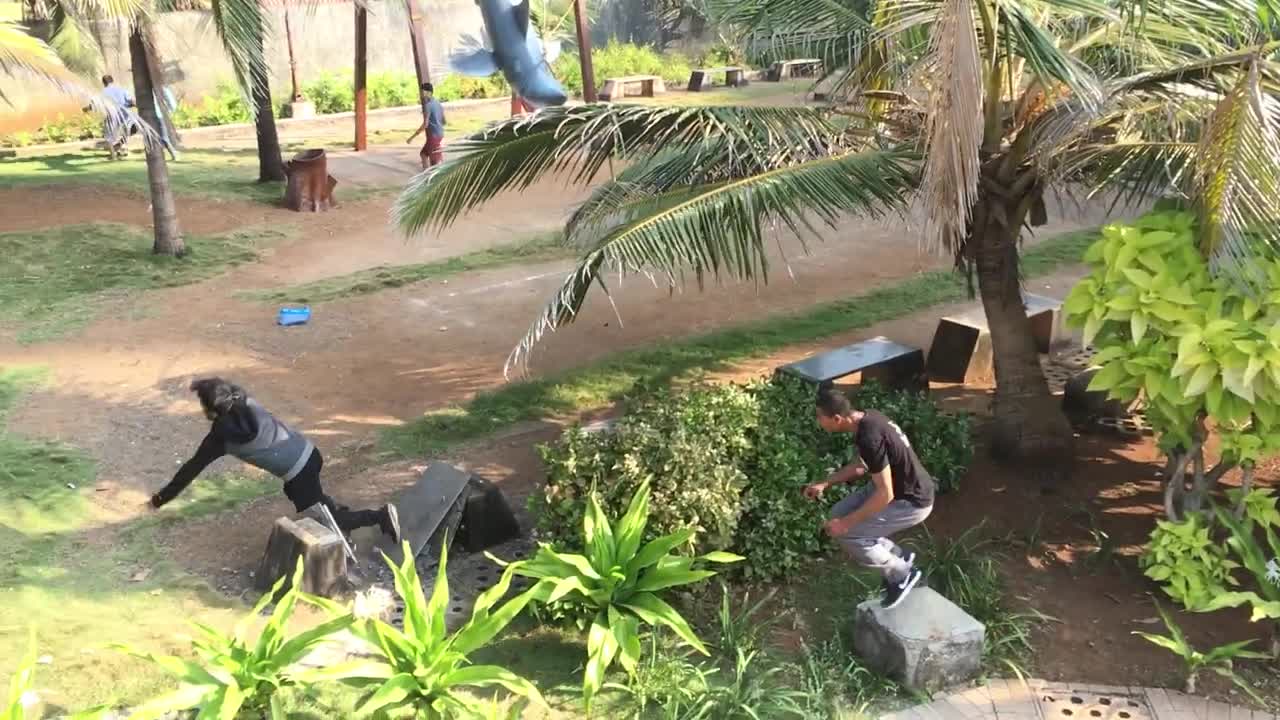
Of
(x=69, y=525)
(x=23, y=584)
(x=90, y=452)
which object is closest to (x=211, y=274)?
(x=90, y=452)

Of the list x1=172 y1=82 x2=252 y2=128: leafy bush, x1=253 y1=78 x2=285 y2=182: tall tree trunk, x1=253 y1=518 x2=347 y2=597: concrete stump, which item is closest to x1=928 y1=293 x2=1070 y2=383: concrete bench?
x1=253 y1=518 x2=347 y2=597: concrete stump

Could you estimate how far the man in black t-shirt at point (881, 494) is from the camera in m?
4.89

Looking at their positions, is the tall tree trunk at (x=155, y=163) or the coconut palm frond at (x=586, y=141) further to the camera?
the tall tree trunk at (x=155, y=163)

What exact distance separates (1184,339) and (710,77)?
77.7 ft

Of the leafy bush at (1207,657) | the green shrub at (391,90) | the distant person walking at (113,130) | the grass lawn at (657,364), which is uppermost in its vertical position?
the green shrub at (391,90)

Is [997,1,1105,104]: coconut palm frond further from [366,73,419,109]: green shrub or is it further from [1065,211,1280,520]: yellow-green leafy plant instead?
[366,73,419,109]: green shrub

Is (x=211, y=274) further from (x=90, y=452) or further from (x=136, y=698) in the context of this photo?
(x=136, y=698)

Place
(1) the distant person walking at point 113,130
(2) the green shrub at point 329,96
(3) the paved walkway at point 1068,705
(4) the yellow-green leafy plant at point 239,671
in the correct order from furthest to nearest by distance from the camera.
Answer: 1. (2) the green shrub at point 329,96
2. (1) the distant person walking at point 113,130
3. (3) the paved walkway at point 1068,705
4. (4) the yellow-green leafy plant at point 239,671

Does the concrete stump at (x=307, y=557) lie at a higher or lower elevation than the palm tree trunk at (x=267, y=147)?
lower

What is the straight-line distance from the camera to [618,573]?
5.09 m

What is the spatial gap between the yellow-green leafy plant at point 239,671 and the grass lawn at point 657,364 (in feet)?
8.67

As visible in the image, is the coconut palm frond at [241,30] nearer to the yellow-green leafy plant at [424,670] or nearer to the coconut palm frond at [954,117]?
the yellow-green leafy plant at [424,670]

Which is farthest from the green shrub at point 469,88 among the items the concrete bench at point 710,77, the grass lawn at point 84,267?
the grass lawn at point 84,267

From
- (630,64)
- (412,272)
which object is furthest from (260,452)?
(630,64)
